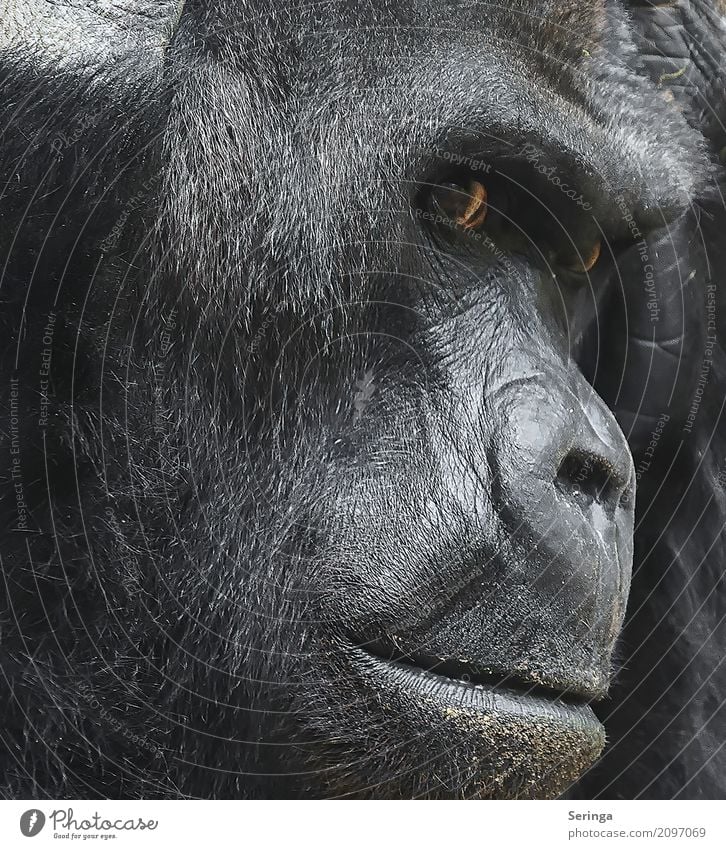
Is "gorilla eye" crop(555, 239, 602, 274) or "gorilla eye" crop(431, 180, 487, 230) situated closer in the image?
"gorilla eye" crop(431, 180, 487, 230)

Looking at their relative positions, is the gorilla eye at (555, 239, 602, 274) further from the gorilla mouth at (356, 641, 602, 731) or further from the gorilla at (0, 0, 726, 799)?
the gorilla mouth at (356, 641, 602, 731)

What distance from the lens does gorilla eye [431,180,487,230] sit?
2.39 feet

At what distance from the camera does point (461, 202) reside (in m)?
0.74

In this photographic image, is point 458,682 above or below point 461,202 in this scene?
below

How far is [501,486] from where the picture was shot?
26.6 inches

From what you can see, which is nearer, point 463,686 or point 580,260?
point 463,686

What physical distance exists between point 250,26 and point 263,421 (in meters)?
0.28

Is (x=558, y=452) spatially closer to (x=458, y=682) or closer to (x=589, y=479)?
(x=589, y=479)
